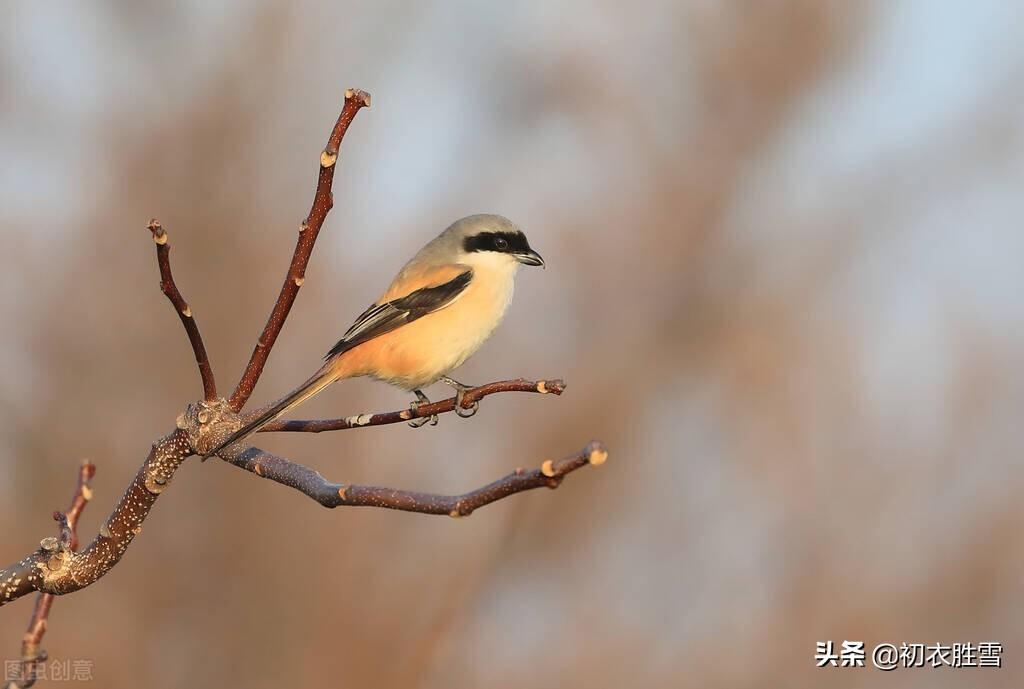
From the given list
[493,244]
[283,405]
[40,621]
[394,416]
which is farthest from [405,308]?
[40,621]

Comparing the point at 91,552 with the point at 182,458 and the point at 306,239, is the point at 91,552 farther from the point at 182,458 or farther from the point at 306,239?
the point at 306,239

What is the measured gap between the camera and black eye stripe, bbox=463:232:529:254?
452 cm

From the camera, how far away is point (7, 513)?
261 inches

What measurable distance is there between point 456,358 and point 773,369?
4.88m

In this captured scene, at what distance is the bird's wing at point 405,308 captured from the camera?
4027mm

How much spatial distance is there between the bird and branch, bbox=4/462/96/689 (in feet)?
4.49

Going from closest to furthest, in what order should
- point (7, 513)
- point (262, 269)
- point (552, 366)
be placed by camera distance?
point (7, 513) → point (262, 269) → point (552, 366)

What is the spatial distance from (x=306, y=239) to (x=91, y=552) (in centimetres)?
84

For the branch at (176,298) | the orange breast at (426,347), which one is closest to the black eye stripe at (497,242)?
the orange breast at (426,347)

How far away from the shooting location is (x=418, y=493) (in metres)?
1.83

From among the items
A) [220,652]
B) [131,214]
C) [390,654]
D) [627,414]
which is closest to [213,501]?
[220,652]

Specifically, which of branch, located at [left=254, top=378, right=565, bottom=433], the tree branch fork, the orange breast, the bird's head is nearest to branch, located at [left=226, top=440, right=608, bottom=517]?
the tree branch fork

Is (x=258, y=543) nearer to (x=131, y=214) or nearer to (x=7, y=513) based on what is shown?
(x=7, y=513)

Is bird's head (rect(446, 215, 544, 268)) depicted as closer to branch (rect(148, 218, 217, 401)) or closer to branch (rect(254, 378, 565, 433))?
branch (rect(254, 378, 565, 433))
